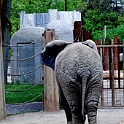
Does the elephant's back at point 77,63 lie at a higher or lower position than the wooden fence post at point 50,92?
higher

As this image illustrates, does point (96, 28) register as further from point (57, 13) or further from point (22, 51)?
point (22, 51)

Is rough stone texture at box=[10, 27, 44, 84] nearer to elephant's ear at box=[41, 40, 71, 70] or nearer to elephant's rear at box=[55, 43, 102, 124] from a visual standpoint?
elephant's ear at box=[41, 40, 71, 70]

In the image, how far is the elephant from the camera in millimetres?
5398

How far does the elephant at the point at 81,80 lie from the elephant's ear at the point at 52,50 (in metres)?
0.48

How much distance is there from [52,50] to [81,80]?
Answer: 1038 millimetres

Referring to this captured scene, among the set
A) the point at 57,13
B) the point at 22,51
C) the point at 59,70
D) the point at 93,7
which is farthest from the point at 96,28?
the point at 59,70

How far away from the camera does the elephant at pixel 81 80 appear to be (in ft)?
17.7

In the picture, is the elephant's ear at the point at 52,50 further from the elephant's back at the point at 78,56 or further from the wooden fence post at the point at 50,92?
the wooden fence post at the point at 50,92

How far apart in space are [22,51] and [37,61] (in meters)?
1.03

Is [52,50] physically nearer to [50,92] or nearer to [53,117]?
[53,117]

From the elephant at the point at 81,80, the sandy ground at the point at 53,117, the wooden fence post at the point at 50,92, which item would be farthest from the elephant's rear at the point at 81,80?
the wooden fence post at the point at 50,92

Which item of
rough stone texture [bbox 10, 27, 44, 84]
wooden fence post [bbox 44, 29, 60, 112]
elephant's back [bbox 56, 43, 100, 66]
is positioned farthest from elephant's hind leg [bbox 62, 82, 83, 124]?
rough stone texture [bbox 10, 27, 44, 84]

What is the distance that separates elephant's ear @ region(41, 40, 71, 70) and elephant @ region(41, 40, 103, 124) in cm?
48

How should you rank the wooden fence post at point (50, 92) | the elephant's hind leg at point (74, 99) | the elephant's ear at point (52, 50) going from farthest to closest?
the wooden fence post at point (50, 92), the elephant's ear at point (52, 50), the elephant's hind leg at point (74, 99)
